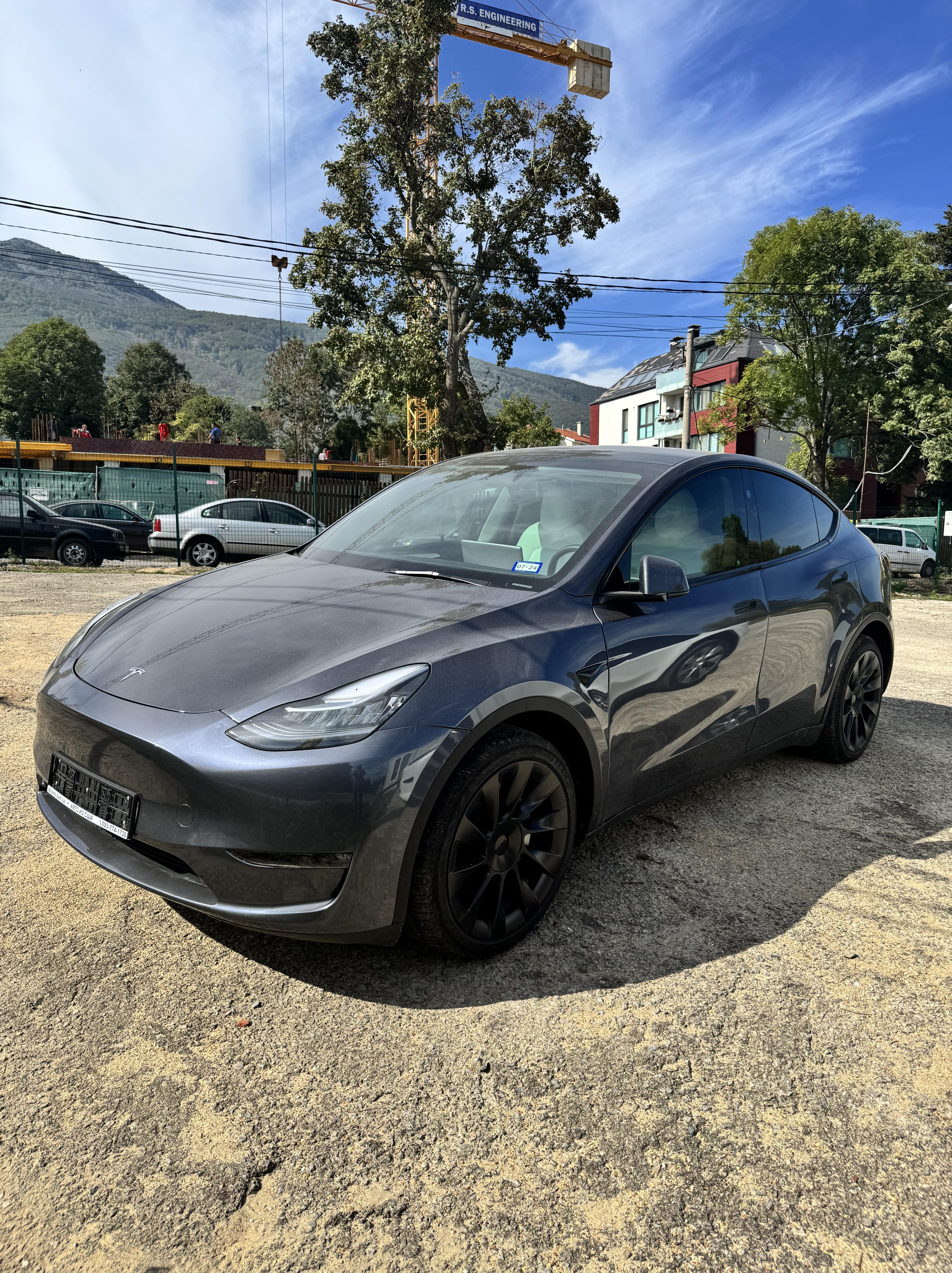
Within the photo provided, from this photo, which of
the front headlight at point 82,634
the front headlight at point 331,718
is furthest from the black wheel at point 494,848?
the front headlight at point 82,634

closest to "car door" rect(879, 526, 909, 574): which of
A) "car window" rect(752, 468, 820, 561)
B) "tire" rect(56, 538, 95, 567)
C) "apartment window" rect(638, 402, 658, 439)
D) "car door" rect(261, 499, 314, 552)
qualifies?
"car door" rect(261, 499, 314, 552)

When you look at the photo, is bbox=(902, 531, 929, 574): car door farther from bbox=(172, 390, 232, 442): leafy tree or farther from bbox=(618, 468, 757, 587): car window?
bbox=(172, 390, 232, 442): leafy tree

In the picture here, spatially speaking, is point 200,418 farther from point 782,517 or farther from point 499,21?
point 782,517

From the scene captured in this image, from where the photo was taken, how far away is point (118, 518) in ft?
61.8

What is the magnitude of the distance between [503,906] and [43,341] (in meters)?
99.0

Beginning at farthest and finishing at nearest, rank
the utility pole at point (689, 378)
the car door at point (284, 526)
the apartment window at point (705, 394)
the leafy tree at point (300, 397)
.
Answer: the leafy tree at point (300, 397)
the apartment window at point (705, 394)
the utility pole at point (689, 378)
the car door at point (284, 526)

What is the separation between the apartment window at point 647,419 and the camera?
64.1 meters

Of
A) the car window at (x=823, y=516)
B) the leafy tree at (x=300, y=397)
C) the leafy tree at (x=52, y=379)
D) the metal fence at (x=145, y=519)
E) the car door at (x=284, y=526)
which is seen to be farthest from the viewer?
the leafy tree at (x=52, y=379)

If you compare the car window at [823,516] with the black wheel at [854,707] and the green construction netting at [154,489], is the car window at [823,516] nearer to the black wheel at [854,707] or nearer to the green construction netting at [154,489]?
the black wheel at [854,707]

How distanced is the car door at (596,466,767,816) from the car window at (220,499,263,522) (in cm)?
1478

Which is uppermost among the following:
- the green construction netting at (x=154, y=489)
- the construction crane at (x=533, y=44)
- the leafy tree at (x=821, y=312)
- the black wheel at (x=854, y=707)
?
the construction crane at (x=533, y=44)

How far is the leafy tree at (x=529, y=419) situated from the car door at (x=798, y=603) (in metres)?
47.5

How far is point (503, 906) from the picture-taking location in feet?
8.26

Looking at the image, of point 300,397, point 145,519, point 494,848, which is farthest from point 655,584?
point 300,397
